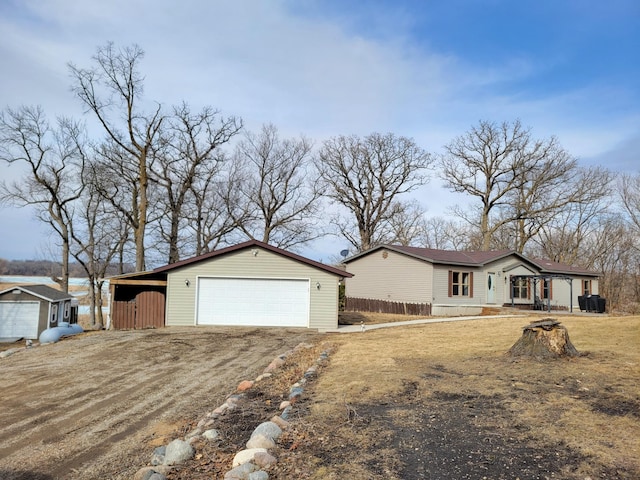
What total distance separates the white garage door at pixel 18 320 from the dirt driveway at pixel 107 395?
760 cm

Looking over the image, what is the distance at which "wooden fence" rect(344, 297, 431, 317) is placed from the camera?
2428 cm

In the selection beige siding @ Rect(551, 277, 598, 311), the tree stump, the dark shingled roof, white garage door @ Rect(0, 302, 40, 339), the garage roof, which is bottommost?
white garage door @ Rect(0, 302, 40, 339)

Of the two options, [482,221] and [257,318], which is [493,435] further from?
[482,221]

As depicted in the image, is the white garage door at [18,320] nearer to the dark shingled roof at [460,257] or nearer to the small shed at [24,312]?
the small shed at [24,312]

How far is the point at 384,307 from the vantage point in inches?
1025

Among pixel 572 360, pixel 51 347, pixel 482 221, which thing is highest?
pixel 482 221

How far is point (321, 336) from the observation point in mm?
15406

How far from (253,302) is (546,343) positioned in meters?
11.7

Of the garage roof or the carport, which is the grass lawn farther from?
the carport

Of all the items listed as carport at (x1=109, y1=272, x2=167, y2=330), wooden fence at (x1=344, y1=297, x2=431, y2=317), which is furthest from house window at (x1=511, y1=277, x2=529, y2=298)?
carport at (x1=109, y1=272, x2=167, y2=330)

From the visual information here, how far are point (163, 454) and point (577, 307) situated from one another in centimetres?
3060

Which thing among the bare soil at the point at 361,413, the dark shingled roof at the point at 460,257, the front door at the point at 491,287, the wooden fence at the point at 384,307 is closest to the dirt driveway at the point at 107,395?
the bare soil at the point at 361,413

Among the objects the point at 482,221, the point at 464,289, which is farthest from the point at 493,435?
the point at 482,221

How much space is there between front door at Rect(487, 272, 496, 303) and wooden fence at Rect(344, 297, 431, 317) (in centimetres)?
463
